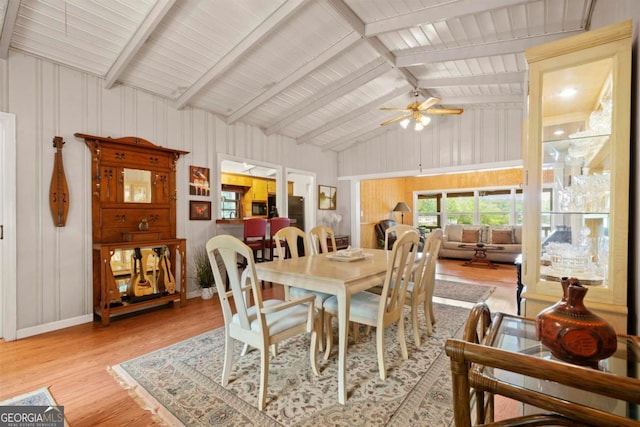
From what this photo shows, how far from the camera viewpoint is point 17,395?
1858 millimetres

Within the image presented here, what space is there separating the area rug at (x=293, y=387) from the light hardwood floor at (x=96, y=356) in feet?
0.41

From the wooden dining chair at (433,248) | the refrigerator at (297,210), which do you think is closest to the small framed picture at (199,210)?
the refrigerator at (297,210)

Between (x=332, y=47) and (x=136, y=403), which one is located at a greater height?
(x=332, y=47)

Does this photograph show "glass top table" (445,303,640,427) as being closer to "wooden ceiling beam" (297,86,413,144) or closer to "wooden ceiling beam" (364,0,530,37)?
"wooden ceiling beam" (364,0,530,37)

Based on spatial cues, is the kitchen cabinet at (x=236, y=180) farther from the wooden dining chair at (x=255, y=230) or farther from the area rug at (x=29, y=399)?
the area rug at (x=29, y=399)

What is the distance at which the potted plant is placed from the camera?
3979 mm

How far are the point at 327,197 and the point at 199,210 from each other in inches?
128

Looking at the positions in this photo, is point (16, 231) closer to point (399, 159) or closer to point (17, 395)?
point (17, 395)

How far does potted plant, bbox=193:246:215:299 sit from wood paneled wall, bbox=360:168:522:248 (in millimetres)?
4316

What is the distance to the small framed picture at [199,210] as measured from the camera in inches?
160

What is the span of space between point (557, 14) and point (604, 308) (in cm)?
280

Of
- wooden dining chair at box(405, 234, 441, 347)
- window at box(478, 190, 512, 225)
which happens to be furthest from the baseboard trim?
window at box(478, 190, 512, 225)

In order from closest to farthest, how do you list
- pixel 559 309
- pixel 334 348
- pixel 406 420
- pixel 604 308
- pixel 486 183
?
pixel 559 309, pixel 604 308, pixel 406 420, pixel 334 348, pixel 486 183

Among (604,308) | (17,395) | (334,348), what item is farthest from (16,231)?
(604,308)
